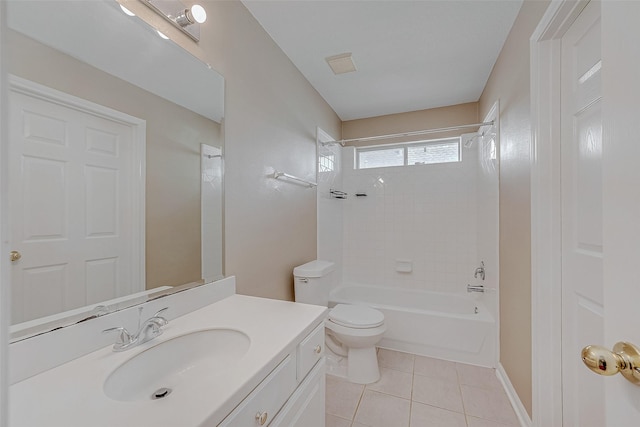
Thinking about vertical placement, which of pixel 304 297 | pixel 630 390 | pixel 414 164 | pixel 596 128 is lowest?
pixel 304 297

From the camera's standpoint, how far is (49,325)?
0.77 meters

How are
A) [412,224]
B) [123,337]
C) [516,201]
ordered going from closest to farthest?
1. [123,337]
2. [516,201]
3. [412,224]

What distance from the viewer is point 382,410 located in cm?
164

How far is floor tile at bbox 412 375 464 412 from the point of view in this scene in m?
1.69

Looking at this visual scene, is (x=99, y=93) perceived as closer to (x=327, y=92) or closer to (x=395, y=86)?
(x=327, y=92)

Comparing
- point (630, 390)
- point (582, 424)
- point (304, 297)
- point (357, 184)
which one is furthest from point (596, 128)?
point (357, 184)

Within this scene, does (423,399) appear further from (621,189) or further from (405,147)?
(405,147)

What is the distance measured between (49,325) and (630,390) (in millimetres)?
1350

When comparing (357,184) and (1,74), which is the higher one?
(357,184)

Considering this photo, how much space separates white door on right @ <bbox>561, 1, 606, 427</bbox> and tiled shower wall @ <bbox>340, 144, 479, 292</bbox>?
1.72 meters

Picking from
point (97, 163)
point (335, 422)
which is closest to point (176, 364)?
point (97, 163)

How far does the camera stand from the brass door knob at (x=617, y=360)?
422mm

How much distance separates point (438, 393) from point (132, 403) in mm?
1896

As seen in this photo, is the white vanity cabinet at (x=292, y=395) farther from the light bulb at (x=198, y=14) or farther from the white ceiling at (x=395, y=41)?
the white ceiling at (x=395, y=41)
